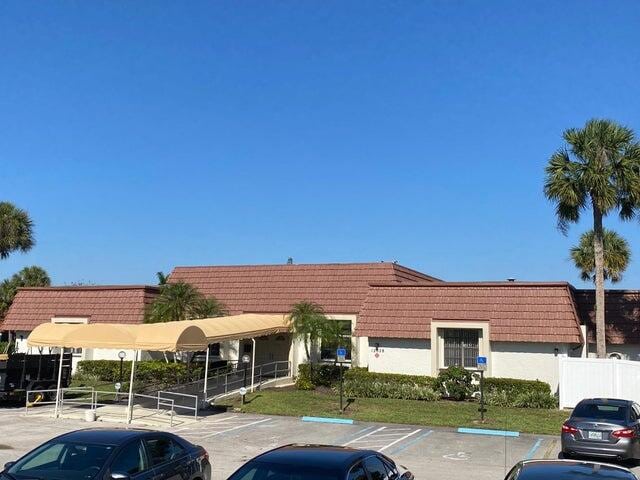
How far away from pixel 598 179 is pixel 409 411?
36.5 ft

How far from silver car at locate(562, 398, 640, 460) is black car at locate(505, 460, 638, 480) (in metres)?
7.80

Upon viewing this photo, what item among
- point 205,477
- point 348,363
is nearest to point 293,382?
point 348,363

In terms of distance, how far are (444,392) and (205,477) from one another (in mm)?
16470

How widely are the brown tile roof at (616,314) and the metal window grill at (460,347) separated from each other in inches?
195

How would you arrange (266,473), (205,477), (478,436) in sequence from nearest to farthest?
(266,473) → (205,477) → (478,436)

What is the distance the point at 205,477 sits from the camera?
31.7 ft

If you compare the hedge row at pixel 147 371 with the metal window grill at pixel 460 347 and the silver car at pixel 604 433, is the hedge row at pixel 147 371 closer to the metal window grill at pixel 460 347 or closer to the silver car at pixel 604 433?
the metal window grill at pixel 460 347

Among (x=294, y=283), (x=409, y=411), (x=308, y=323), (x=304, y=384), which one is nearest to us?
(x=409, y=411)

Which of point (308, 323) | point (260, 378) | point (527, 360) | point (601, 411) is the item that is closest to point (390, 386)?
point (308, 323)

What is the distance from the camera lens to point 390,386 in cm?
2538

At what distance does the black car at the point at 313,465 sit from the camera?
21.2ft

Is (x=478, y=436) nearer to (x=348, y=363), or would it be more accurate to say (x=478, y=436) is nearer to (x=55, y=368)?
(x=348, y=363)

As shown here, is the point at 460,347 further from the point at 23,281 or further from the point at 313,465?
the point at 23,281

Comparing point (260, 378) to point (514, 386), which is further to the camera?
point (260, 378)
